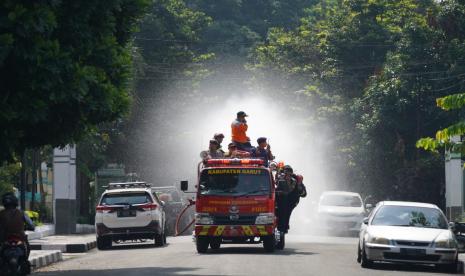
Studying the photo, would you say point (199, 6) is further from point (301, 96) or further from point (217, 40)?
point (301, 96)

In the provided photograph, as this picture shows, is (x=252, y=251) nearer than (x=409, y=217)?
No

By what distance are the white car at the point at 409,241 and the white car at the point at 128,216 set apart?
34.5ft

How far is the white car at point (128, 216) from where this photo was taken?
1309 inches

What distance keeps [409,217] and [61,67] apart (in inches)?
312

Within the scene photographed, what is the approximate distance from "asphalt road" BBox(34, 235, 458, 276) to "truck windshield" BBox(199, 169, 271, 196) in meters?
1.41

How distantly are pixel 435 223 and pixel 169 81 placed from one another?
43.1 m

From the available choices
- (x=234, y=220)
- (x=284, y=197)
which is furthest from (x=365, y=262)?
(x=284, y=197)

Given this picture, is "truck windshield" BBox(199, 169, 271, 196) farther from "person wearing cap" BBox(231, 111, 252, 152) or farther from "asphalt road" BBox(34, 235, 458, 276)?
"asphalt road" BBox(34, 235, 458, 276)

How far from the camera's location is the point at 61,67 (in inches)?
804

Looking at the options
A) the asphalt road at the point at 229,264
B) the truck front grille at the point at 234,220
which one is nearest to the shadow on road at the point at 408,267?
the asphalt road at the point at 229,264

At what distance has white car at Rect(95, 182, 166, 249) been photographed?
109 feet

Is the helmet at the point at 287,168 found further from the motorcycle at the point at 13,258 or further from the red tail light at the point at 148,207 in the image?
the motorcycle at the point at 13,258

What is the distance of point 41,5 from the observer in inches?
787

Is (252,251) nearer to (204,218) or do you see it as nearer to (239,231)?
(239,231)
